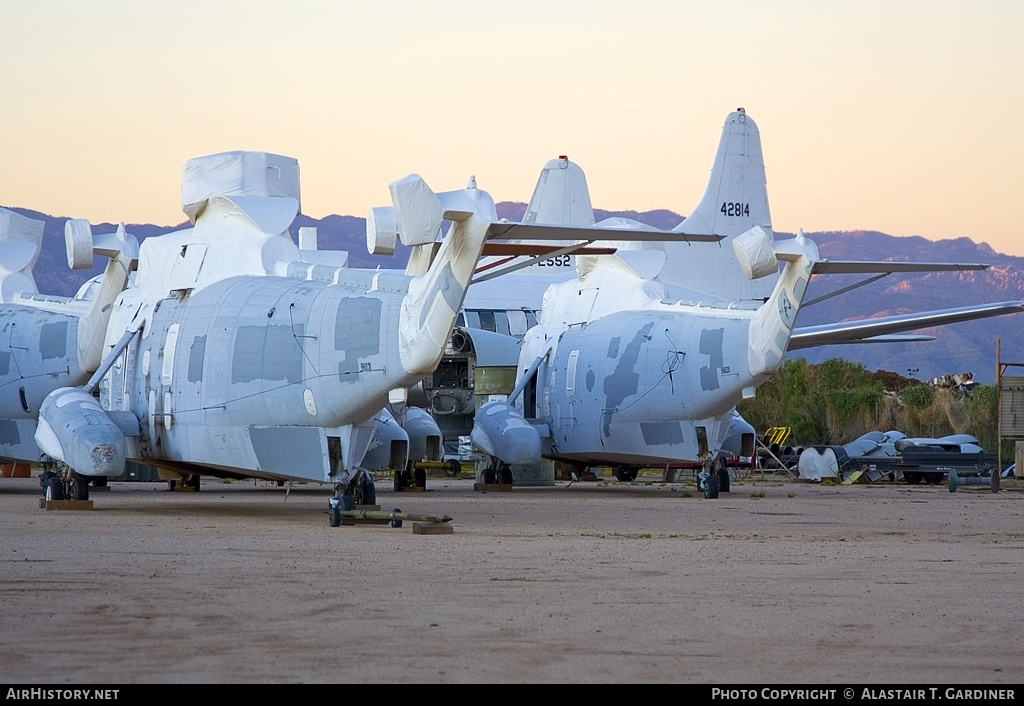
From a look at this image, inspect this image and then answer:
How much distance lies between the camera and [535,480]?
38.1m

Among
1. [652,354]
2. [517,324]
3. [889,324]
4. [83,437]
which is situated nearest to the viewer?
[83,437]

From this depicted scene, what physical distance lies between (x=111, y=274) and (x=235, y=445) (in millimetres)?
6997

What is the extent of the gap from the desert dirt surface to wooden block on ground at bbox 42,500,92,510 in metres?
1.79

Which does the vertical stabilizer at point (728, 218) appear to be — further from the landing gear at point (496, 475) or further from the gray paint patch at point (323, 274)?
the gray paint patch at point (323, 274)

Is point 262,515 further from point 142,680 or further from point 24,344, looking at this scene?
point 142,680

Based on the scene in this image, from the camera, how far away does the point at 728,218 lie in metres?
42.0

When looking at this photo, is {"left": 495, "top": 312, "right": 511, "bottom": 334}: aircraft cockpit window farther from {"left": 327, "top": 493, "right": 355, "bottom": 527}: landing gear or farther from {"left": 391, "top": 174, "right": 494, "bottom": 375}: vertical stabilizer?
{"left": 391, "top": 174, "right": 494, "bottom": 375}: vertical stabilizer

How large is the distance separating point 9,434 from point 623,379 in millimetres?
12778

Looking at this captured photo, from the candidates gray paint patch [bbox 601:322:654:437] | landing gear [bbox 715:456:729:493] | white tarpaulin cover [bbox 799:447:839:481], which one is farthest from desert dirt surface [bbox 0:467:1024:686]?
white tarpaulin cover [bbox 799:447:839:481]

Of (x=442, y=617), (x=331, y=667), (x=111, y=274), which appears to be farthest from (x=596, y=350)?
(x=331, y=667)

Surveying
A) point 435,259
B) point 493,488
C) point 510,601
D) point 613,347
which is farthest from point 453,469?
point 510,601

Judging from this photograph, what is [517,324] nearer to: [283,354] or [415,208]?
[283,354]

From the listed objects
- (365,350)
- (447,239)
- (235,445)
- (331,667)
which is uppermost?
(447,239)

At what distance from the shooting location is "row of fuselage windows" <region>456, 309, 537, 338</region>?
147ft
